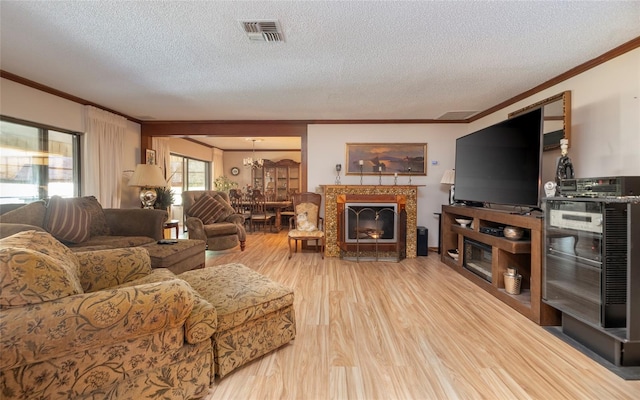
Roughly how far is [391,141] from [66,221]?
15.1ft

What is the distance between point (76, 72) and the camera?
291cm

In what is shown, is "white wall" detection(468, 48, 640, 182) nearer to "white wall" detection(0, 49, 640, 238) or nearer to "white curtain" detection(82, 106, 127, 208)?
"white wall" detection(0, 49, 640, 238)

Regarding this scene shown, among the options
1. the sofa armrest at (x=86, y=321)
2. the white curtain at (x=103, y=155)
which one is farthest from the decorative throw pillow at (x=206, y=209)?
the sofa armrest at (x=86, y=321)

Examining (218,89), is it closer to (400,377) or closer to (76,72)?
(76,72)

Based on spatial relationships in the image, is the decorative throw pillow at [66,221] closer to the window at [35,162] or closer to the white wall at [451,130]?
the window at [35,162]

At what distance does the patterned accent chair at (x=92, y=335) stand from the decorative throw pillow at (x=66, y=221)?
67.8 inches

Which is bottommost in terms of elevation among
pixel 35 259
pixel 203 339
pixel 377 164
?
pixel 203 339

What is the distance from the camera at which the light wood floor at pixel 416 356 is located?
5.11 ft

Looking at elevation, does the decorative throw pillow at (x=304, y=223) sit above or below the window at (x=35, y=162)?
below

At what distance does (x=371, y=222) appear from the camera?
181 inches

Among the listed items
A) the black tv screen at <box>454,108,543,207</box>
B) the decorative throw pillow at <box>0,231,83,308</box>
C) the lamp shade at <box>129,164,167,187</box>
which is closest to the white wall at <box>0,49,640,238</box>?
the black tv screen at <box>454,108,543,207</box>

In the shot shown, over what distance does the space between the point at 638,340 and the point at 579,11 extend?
2.17 m

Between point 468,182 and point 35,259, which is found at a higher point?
point 468,182

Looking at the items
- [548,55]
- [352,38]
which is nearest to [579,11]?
[548,55]
